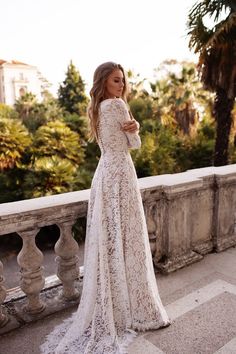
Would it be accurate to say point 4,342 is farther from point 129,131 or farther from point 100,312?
point 129,131

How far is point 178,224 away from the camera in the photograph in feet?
10.9

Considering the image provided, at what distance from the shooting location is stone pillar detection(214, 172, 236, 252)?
12.0 feet

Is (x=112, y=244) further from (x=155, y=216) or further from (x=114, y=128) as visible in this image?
(x=155, y=216)

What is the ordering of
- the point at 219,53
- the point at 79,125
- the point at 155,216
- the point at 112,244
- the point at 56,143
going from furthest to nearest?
the point at 79,125, the point at 56,143, the point at 219,53, the point at 155,216, the point at 112,244

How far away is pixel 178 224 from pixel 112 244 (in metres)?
1.27

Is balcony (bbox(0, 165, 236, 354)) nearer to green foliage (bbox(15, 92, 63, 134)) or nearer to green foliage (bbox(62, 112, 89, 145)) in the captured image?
green foliage (bbox(62, 112, 89, 145))

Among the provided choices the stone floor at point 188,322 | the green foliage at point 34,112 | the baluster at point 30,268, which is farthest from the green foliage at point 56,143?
the baluster at point 30,268

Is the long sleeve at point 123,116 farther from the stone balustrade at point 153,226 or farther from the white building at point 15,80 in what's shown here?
the white building at point 15,80

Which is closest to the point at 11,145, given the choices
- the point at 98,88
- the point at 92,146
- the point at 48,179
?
the point at 48,179

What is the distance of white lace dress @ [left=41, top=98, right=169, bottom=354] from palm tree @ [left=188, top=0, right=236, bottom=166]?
8.15 metres

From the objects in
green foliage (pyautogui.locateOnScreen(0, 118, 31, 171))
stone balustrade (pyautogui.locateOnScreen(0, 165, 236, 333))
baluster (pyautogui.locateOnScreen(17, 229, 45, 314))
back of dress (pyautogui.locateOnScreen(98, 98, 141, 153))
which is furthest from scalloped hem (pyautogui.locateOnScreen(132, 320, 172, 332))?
green foliage (pyautogui.locateOnScreen(0, 118, 31, 171))

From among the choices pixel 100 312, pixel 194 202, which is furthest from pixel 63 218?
pixel 194 202

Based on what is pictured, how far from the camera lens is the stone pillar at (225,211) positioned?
12.0 ft

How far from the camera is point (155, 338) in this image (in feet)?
7.46
